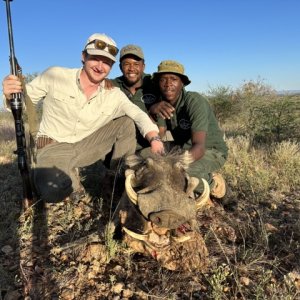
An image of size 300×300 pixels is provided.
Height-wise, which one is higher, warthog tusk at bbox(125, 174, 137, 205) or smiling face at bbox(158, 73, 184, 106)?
smiling face at bbox(158, 73, 184, 106)

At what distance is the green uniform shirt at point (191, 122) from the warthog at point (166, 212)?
1.22 meters

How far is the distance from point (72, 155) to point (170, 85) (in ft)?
5.18

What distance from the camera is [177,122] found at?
17.4 feet

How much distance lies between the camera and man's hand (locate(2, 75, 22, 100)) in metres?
4.47

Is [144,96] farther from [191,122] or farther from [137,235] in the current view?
[137,235]

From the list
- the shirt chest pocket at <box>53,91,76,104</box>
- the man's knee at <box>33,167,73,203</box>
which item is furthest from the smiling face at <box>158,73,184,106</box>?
the man's knee at <box>33,167,73,203</box>

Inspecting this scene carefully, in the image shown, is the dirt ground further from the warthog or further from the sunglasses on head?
the sunglasses on head

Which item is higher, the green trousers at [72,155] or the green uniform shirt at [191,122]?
the green uniform shirt at [191,122]

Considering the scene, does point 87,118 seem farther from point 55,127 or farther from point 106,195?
point 106,195

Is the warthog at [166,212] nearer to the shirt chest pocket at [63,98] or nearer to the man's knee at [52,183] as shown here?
the man's knee at [52,183]

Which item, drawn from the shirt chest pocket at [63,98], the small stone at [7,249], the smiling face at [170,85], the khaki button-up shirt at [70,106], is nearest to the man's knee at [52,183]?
the khaki button-up shirt at [70,106]

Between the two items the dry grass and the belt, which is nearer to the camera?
the dry grass

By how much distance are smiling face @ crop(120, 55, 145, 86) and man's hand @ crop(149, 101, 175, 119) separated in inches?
30.3

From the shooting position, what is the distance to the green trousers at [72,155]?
477cm
